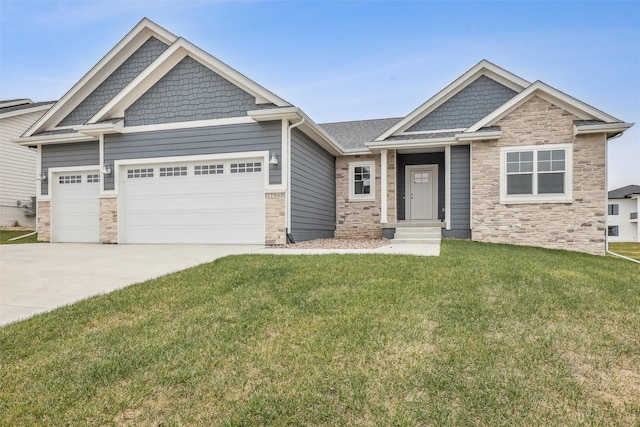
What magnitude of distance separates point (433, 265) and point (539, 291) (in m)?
1.85

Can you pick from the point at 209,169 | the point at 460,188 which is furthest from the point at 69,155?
the point at 460,188

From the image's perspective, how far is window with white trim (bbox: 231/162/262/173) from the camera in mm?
11538

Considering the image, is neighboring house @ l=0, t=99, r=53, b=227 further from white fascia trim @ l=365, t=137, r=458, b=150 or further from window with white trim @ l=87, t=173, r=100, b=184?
white fascia trim @ l=365, t=137, r=458, b=150

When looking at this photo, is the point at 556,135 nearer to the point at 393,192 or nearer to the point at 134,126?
the point at 393,192

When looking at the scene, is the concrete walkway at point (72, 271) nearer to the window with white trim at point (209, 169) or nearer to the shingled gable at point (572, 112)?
the window with white trim at point (209, 169)

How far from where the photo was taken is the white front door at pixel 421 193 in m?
15.3

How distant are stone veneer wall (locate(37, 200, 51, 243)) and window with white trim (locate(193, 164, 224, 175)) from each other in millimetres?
6110

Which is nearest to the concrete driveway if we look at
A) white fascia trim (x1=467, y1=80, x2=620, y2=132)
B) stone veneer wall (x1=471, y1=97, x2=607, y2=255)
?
stone veneer wall (x1=471, y1=97, x2=607, y2=255)

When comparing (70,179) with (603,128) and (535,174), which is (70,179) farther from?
(603,128)

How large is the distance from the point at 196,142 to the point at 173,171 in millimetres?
1242

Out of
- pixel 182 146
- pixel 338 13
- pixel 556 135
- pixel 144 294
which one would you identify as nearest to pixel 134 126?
pixel 182 146

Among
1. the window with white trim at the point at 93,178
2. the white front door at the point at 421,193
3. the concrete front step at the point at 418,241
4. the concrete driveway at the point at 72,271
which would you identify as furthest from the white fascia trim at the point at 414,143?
the window with white trim at the point at 93,178

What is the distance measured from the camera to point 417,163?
15.4 m

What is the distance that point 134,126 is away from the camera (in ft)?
40.9
